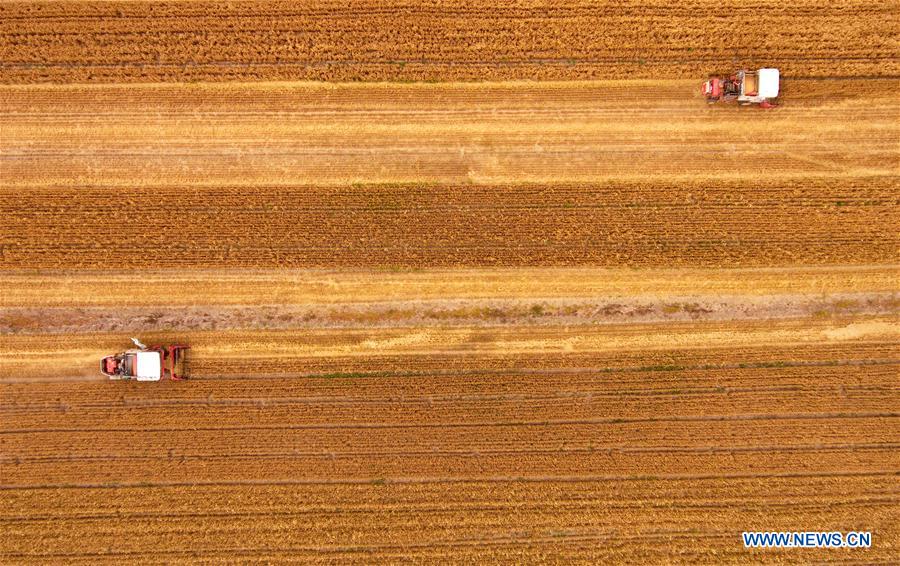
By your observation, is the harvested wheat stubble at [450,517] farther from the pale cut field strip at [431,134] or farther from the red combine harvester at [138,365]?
the pale cut field strip at [431,134]

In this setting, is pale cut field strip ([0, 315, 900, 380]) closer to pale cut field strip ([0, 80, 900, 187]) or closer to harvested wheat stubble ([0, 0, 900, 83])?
pale cut field strip ([0, 80, 900, 187])

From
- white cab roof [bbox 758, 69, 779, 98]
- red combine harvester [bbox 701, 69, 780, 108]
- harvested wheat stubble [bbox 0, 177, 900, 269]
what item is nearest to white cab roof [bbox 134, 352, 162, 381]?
harvested wheat stubble [bbox 0, 177, 900, 269]

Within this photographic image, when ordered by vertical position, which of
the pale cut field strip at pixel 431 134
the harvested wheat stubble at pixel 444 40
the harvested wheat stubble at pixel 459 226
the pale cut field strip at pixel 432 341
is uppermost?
the harvested wheat stubble at pixel 444 40

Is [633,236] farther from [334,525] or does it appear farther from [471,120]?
[334,525]

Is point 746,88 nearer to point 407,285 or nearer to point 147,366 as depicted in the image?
point 407,285

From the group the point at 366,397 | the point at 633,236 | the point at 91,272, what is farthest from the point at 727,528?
the point at 91,272

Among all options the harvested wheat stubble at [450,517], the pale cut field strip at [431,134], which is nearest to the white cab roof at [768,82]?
the pale cut field strip at [431,134]

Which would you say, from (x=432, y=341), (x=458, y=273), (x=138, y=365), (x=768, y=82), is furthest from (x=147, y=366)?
(x=768, y=82)
